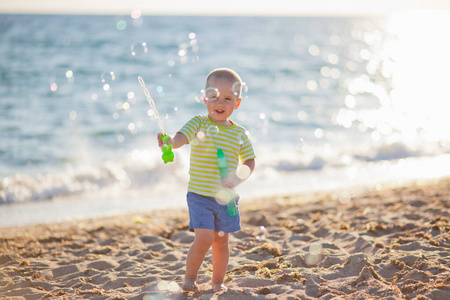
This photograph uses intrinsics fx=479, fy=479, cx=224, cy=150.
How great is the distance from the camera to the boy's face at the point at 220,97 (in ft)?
11.6

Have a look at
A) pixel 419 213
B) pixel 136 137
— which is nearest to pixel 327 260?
pixel 419 213

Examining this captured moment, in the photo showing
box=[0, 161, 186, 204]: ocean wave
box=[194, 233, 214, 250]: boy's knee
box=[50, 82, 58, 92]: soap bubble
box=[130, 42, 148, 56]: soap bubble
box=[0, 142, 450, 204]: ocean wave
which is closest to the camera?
box=[194, 233, 214, 250]: boy's knee

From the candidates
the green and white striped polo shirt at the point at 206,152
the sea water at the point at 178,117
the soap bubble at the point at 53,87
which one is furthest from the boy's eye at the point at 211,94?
the soap bubble at the point at 53,87

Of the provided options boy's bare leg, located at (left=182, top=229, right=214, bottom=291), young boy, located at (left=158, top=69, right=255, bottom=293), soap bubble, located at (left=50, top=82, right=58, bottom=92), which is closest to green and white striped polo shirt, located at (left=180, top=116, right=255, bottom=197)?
young boy, located at (left=158, top=69, right=255, bottom=293)

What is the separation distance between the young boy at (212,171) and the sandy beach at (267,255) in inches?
11.8

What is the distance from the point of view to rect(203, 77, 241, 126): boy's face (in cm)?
354

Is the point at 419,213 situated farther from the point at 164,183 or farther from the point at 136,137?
the point at 136,137

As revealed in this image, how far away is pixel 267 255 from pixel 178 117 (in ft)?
37.2

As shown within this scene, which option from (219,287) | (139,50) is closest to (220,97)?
(219,287)

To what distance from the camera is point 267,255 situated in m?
4.74

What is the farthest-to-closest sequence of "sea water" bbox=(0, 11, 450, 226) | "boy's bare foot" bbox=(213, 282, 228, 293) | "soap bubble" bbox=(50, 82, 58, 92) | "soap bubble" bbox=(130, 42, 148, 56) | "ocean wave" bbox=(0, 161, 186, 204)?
1. "soap bubble" bbox=(50, 82, 58, 92)
2. "sea water" bbox=(0, 11, 450, 226)
3. "ocean wave" bbox=(0, 161, 186, 204)
4. "soap bubble" bbox=(130, 42, 148, 56)
5. "boy's bare foot" bbox=(213, 282, 228, 293)

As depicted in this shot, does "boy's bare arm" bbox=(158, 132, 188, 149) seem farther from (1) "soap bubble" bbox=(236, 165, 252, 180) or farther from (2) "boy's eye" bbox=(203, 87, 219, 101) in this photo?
(1) "soap bubble" bbox=(236, 165, 252, 180)

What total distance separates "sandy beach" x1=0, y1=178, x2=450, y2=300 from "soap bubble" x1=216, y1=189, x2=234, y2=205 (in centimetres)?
66

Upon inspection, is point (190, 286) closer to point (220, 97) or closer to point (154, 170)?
point (220, 97)
